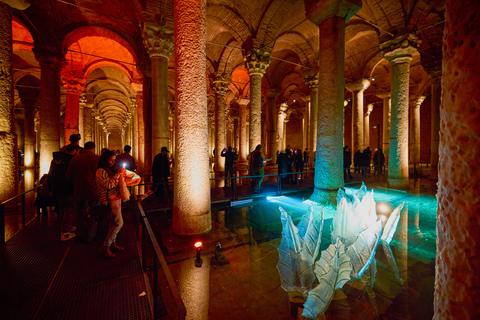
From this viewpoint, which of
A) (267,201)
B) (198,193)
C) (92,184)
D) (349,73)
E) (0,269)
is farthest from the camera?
(349,73)

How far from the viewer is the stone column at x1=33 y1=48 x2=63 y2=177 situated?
862cm

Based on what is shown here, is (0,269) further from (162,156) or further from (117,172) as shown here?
(162,156)

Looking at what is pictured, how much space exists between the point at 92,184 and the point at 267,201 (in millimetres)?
4884

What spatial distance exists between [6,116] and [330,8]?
877cm

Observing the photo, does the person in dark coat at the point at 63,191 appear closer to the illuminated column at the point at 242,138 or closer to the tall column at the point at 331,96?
the tall column at the point at 331,96

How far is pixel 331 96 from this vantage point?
19.5ft

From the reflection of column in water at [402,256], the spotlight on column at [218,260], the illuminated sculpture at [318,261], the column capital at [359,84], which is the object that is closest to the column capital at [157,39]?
the spotlight on column at [218,260]

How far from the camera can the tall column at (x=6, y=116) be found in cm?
554

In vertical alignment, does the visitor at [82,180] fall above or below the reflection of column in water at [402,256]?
above

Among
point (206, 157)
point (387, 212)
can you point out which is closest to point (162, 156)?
point (206, 157)

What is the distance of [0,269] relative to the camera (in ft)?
10.2

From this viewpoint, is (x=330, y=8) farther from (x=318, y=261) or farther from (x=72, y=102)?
(x=72, y=102)

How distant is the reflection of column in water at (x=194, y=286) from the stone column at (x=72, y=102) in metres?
11.3

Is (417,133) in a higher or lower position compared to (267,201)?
higher
